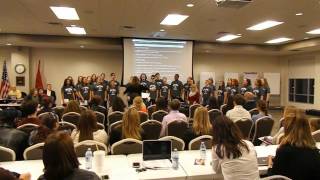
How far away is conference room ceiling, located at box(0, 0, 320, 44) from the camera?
6824 millimetres

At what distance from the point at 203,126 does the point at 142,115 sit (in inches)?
82.3

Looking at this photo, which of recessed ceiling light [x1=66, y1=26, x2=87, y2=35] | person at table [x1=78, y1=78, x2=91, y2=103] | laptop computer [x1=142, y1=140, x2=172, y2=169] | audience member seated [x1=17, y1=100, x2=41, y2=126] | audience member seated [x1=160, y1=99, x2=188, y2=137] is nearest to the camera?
laptop computer [x1=142, y1=140, x2=172, y2=169]

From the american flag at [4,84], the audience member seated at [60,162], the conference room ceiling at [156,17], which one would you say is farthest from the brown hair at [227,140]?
the american flag at [4,84]

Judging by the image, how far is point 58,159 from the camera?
72.0 inches

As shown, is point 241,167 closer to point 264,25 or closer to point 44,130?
point 44,130

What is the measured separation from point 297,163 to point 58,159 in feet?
5.99

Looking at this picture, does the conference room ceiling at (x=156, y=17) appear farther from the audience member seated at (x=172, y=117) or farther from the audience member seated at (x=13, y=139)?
the audience member seated at (x=13, y=139)

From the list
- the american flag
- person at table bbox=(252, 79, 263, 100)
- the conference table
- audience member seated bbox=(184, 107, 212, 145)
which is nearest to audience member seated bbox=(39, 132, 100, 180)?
the conference table

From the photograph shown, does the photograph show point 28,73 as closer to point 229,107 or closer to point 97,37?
point 97,37

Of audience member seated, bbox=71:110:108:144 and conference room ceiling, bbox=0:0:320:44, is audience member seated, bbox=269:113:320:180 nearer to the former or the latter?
audience member seated, bbox=71:110:108:144

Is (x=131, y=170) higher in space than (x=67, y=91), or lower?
lower

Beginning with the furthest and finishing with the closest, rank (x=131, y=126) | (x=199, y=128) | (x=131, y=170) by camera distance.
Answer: (x=199, y=128) < (x=131, y=126) < (x=131, y=170)

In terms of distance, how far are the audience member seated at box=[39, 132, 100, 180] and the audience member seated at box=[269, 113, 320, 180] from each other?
158cm

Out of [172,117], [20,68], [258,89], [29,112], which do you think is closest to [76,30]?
[20,68]
